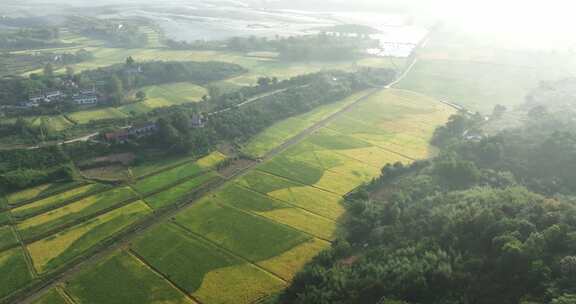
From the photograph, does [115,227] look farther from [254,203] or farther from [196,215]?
[254,203]

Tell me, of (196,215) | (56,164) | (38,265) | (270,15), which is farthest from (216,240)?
(270,15)

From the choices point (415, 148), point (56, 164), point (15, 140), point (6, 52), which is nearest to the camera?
point (56, 164)

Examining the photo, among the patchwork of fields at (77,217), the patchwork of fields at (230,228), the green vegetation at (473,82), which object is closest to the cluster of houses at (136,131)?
the patchwork of fields at (77,217)

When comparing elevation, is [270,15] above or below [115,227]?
above

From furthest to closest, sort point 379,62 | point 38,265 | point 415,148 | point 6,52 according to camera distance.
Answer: point 379,62 → point 6,52 → point 415,148 → point 38,265

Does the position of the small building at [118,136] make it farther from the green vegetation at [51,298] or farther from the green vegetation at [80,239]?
the green vegetation at [51,298]

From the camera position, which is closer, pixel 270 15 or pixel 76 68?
pixel 76 68

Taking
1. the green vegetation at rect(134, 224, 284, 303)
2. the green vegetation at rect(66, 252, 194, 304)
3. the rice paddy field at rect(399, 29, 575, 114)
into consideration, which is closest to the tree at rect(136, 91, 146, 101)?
the green vegetation at rect(134, 224, 284, 303)
